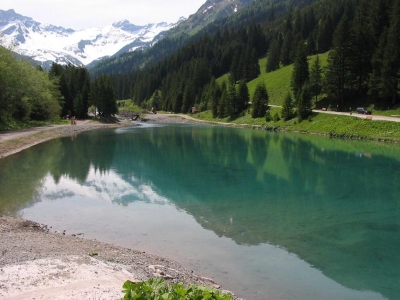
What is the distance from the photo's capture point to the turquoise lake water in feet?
44.9

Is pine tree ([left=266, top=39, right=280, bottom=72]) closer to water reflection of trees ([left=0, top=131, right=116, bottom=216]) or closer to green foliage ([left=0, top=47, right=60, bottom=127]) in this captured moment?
green foliage ([left=0, top=47, right=60, bottom=127])

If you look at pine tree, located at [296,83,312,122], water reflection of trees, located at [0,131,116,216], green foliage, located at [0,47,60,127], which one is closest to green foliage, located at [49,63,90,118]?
green foliage, located at [0,47,60,127]

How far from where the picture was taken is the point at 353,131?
6219cm

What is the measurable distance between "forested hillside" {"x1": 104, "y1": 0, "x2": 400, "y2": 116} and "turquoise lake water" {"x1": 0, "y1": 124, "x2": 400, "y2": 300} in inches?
1314

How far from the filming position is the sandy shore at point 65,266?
926 cm

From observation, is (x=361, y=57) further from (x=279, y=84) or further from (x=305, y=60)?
(x=279, y=84)

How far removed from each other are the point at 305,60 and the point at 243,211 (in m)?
78.0

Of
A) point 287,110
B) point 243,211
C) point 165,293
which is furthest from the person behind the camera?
point 287,110

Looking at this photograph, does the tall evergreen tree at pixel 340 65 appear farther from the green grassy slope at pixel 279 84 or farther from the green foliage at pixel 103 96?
the green foliage at pixel 103 96

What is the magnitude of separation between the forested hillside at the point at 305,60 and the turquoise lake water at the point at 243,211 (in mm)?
33385

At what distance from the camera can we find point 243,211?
70.4 feet

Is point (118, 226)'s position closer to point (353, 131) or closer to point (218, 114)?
point (353, 131)

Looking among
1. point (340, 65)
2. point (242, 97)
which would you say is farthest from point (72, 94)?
point (340, 65)

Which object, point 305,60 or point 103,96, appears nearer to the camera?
point 305,60
